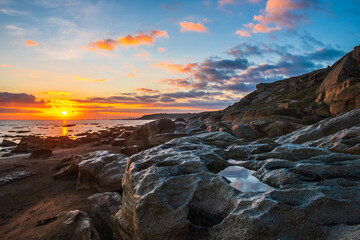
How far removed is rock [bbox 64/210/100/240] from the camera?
4941 millimetres

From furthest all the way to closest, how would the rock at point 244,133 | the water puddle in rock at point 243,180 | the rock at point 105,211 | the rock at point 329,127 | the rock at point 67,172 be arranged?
the rock at point 244,133, the rock at point 67,172, the rock at point 329,127, the rock at point 105,211, the water puddle in rock at point 243,180

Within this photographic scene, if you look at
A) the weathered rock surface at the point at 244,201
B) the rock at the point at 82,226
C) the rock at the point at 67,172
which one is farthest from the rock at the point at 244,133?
the rock at the point at 67,172

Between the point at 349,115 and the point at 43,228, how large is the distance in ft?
37.7

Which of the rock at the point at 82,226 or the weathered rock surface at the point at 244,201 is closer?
the weathered rock surface at the point at 244,201

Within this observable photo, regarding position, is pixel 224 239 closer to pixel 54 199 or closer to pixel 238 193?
pixel 238 193

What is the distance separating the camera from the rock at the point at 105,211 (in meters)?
5.41

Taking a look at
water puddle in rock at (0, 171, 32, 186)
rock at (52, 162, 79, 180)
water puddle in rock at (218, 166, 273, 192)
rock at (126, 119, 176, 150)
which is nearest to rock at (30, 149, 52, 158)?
water puddle in rock at (0, 171, 32, 186)

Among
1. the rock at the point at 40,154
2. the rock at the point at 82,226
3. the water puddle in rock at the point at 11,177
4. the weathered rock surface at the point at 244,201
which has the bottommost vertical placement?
the rock at the point at 40,154

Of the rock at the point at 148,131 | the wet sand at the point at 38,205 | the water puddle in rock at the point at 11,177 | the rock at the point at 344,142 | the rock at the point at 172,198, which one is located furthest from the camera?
the rock at the point at 148,131

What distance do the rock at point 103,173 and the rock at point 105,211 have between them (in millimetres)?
1211

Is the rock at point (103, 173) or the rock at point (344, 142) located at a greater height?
the rock at point (344, 142)

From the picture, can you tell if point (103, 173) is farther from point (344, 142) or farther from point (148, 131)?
point (148, 131)

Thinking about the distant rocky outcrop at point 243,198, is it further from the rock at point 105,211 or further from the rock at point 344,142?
the rock at point 105,211

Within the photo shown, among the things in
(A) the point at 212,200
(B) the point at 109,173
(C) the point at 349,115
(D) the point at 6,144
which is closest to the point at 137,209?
(A) the point at 212,200
